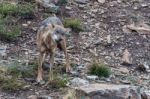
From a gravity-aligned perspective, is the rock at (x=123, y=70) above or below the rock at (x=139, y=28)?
below

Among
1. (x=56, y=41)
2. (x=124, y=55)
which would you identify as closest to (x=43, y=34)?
(x=56, y=41)

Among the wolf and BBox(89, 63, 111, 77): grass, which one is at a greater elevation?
the wolf

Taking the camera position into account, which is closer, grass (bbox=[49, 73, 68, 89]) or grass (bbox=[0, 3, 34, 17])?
grass (bbox=[49, 73, 68, 89])

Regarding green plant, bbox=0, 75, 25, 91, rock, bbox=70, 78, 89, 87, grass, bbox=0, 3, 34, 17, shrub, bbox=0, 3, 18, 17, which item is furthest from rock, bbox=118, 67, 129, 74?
shrub, bbox=0, 3, 18, 17

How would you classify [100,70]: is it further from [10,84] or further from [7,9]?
[7,9]

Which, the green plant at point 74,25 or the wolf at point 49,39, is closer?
the wolf at point 49,39

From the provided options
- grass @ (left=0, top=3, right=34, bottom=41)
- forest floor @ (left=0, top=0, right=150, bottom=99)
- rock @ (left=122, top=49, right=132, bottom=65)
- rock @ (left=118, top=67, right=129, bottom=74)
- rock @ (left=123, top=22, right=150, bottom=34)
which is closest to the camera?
forest floor @ (left=0, top=0, right=150, bottom=99)

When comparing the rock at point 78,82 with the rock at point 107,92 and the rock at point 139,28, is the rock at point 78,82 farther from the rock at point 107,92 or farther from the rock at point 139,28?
the rock at point 139,28

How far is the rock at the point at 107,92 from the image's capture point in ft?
27.2

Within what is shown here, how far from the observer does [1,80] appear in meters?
8.94

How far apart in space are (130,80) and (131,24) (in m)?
2.69

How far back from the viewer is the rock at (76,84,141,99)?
8.29m

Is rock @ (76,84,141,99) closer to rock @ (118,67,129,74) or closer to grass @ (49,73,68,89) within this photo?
grass @ (49,73,68,89)

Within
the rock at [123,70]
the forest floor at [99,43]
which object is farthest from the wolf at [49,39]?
the rock at [123,70]
